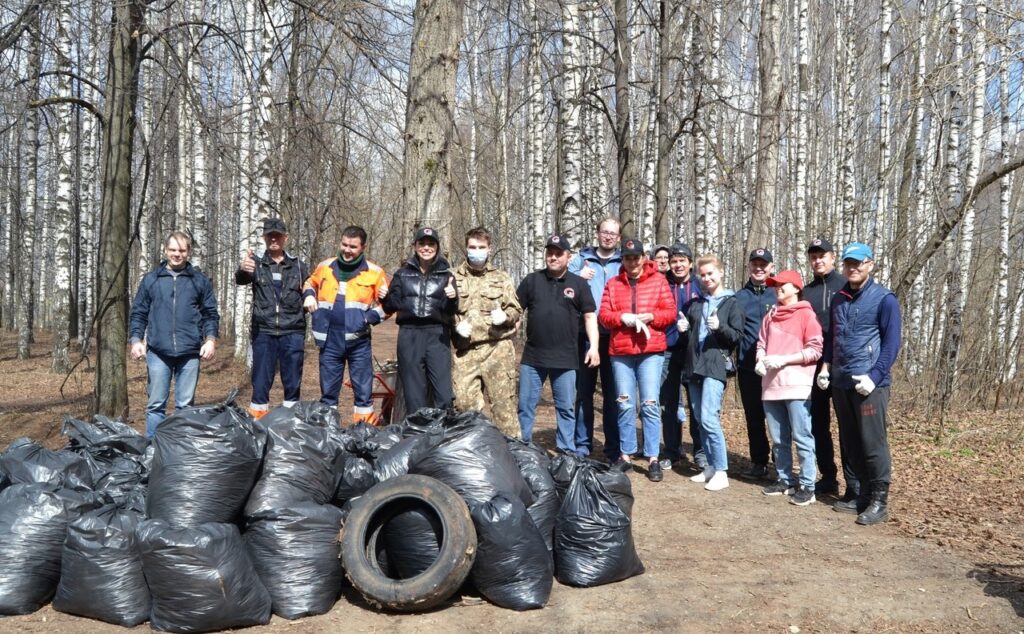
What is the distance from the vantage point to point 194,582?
3.89m

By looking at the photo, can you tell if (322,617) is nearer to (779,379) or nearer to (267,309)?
(267,309)

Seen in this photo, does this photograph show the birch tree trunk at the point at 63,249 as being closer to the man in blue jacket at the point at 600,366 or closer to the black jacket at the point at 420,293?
the black jacket at the point at 420,293

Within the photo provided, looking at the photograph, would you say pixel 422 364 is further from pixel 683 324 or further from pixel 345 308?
pixel 683 324

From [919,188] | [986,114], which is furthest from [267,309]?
[919,188]

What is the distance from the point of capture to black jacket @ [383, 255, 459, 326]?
637 cm

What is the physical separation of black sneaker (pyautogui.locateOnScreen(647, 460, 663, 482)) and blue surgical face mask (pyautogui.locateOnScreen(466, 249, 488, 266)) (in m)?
2.27

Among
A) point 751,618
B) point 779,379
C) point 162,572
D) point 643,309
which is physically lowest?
point 751,618

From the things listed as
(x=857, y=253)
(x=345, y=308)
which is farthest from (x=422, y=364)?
(x=857, y=253)

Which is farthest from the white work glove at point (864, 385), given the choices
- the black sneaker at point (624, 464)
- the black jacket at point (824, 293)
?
the black sneaker at point (624, 464)

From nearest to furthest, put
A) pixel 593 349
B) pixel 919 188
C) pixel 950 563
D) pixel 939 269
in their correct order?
pixel 950 563 < pixel 593 349 < pixel 939 269 < pixel 919 188

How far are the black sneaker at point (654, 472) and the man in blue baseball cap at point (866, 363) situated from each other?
1.57 m

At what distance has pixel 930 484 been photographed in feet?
24.6

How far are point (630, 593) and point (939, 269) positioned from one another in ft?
43.2

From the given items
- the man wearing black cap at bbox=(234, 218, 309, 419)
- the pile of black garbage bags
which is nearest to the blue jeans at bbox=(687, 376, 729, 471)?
the pile of black garbage bags
